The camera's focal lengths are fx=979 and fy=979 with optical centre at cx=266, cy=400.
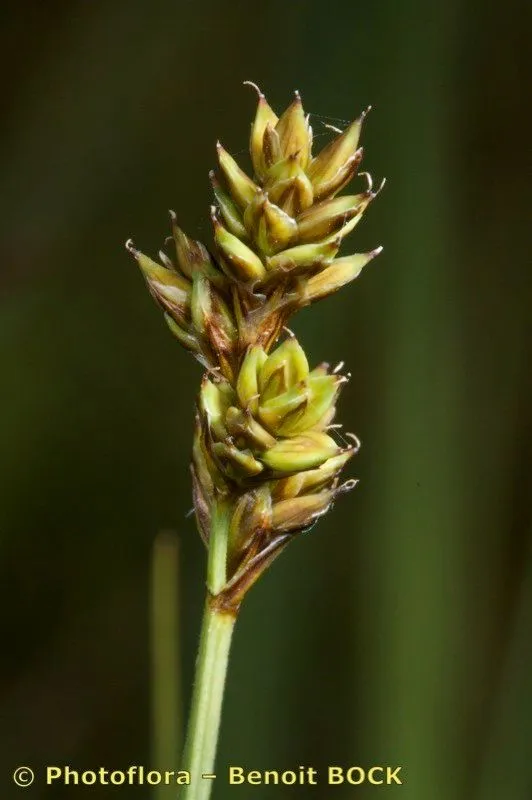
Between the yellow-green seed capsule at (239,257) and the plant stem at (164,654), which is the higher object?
the yellow-green seed capsule at (239,257)

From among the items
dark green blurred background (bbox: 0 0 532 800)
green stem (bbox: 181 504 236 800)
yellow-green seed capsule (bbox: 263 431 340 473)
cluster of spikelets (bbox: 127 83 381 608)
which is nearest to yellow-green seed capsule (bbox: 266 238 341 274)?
cluster of spikelets (bbox: 127 83 381 608)

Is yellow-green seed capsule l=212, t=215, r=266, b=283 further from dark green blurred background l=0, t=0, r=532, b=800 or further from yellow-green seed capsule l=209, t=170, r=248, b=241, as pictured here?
dark green blurred background l=0, t=0, r=532, b=800

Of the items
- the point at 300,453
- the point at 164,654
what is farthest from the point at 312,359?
the point at 300,453

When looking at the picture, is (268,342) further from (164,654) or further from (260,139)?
(164,654)

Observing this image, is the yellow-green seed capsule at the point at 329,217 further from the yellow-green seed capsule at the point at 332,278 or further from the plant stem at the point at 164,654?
the plant stem at the point at 164,654

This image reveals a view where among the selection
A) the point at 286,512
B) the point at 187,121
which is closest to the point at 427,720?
the point at 286,512

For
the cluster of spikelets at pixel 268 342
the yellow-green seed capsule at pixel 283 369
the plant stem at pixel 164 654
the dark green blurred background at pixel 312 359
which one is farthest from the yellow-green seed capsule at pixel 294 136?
the dark green blurred background at pixel 312 359

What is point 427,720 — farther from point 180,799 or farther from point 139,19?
point 139,19
